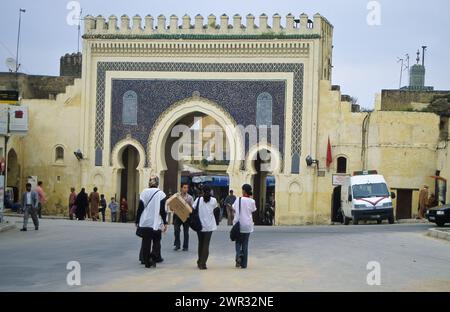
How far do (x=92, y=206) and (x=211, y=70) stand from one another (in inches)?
281

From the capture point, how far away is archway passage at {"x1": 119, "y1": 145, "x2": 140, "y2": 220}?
36.9 metres

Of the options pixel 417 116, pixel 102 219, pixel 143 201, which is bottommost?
pixel 102 219

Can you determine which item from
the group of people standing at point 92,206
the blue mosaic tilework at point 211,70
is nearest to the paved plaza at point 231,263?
the group of people standing at point 92,206

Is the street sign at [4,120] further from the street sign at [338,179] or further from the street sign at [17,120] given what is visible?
the street sign at [338,179]

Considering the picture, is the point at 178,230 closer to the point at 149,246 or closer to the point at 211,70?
the point at 149,246

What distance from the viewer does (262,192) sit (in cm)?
3809

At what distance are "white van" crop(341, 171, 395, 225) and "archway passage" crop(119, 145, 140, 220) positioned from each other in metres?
10.7

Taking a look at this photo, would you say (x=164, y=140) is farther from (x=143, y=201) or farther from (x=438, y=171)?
(x=143, y=201)

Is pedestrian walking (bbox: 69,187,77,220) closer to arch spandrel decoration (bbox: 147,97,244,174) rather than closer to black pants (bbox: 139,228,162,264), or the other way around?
arch spandrel decoration (bbox: 147,97,244,174)

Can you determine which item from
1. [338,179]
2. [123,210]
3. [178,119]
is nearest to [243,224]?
[338,179]

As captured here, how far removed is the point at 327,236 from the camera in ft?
72.8

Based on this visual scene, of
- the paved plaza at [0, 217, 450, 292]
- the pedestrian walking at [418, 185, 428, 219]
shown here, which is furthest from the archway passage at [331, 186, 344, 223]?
the paved plaza at [0, 217, 450, 292]
